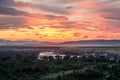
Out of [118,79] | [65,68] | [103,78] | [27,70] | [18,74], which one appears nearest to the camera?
[118,79]

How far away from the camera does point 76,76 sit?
62.2 metres

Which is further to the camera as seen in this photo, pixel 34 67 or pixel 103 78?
pixel 34 67

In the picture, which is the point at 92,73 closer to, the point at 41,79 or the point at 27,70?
the point at 41,79

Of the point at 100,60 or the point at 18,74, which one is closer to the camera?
the point at 18,74

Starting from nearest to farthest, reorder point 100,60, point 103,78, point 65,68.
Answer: point 103,78
point 65,68
point 100,60

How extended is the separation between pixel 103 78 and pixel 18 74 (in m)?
19.3

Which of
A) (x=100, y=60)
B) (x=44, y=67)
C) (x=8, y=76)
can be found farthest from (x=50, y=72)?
(x=100, y=60)

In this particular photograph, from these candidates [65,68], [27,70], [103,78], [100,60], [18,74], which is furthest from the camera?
[100,60]

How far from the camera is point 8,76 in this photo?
5659 centimetres

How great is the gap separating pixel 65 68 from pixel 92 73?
16.6 m

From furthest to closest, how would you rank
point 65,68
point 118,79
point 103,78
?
point 65,68 < point 103,78 < point 118,79

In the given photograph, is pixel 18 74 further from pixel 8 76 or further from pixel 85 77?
pixel 85 77

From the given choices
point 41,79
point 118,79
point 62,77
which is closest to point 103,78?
point 118,79

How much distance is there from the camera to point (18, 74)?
6375 cm
